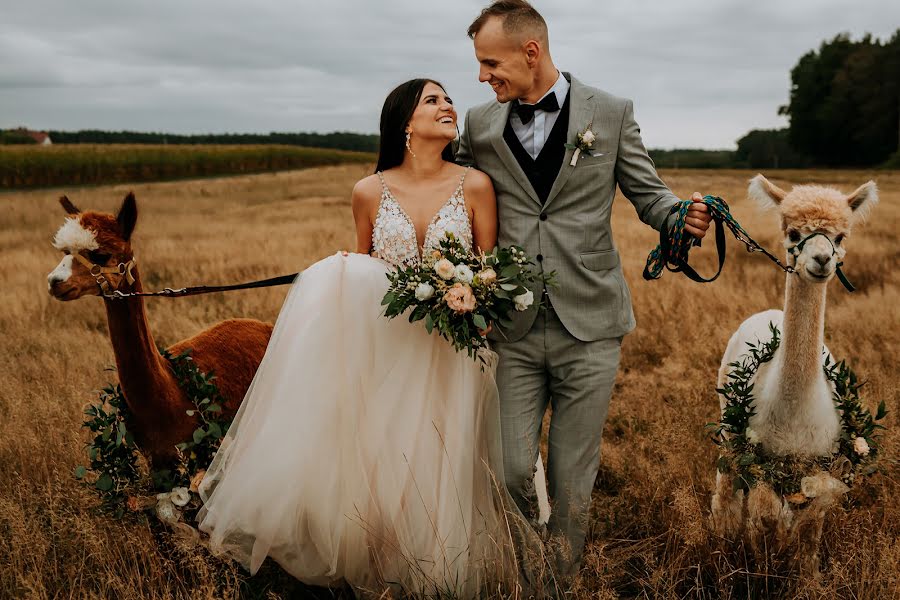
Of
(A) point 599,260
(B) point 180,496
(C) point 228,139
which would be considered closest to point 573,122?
(A) point 599,260

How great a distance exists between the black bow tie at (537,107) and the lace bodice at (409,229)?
1.26 ft

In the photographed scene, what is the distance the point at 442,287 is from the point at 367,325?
1.77 feet

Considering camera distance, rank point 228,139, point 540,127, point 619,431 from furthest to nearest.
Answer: point 228,139 → point 619,431 → point 540,127

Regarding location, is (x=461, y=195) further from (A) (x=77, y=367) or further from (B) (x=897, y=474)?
(A) (x=77, y=367)

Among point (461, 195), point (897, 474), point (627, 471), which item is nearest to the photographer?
point (461, 195)

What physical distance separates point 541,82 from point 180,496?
8.79 ft

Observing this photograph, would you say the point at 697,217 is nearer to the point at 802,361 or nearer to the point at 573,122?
the point at 573,122

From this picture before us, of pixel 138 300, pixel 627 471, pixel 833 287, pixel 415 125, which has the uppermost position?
pixel 415 125

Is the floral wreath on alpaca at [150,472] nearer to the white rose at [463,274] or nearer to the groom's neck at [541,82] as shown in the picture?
the white rose at [463,274]

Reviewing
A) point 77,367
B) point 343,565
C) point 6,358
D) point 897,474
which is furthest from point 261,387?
point 6,358

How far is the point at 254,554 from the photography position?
3281mm

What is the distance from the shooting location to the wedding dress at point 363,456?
3.25m

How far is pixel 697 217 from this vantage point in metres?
3.29

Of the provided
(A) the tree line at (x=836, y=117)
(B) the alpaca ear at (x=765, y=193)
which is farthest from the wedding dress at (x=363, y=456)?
(A) the tree line at (x=836, y=117)
